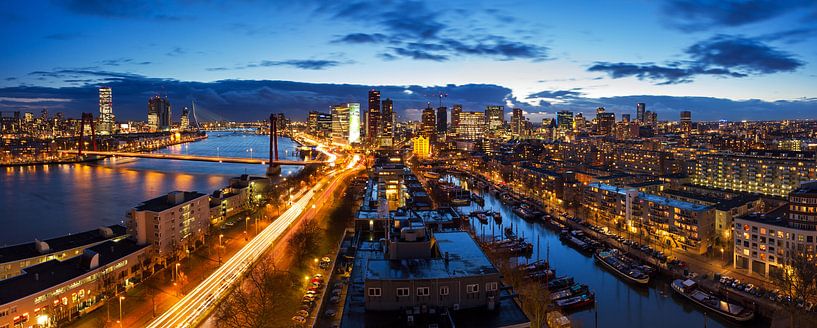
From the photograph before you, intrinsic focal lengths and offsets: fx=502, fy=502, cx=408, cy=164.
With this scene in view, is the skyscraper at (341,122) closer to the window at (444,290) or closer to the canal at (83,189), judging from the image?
the canal at (83,189)

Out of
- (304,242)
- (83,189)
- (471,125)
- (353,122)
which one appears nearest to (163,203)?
(304,242)

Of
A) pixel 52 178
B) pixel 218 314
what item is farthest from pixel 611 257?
pixel 52 178

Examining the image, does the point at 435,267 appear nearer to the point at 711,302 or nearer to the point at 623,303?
the point at 623,303

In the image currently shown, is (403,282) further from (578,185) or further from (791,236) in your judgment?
(578,185)

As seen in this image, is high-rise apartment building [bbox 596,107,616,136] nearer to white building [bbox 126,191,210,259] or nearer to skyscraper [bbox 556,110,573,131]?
skyscraper [bbox 556,110,573,131]

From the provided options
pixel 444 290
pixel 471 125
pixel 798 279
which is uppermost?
pixel 471 125

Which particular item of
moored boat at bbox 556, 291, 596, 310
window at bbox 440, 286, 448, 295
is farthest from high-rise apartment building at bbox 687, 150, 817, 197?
window at bbox 440, 286, 448, 295

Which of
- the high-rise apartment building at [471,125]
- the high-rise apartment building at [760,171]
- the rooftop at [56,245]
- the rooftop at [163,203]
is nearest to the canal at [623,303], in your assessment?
the rooftop at [163,203]
